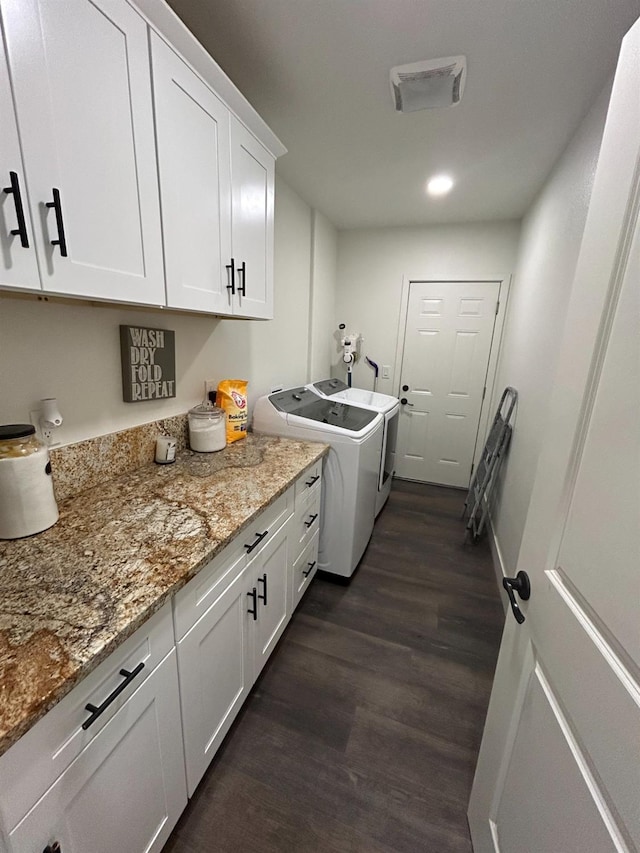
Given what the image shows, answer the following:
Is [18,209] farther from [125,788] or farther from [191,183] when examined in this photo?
[125,788]

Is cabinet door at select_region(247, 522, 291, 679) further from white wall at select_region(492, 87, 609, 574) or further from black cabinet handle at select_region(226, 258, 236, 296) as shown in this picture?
white wall at select_region(492, 87, 609, 574)

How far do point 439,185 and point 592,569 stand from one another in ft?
8.30

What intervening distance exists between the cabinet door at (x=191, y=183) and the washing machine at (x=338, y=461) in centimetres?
82

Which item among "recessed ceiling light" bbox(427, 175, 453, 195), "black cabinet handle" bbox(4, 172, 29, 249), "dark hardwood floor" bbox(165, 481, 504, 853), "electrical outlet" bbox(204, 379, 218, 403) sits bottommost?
"dark hardwood floor" bbox(165, 481, 504, 853)

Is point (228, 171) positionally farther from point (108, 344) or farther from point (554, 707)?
point (554, 707)

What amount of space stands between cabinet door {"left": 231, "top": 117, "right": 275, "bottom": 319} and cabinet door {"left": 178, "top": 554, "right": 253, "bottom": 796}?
1106 mm

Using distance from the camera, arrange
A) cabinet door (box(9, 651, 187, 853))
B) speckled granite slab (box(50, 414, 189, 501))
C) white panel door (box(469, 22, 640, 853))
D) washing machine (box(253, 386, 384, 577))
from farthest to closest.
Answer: washing machine (box(253, 386, 384, 577)) → speckled granite slab (box(50, 414, 189, 501)) → cabinet door (box(9, 651, 187, 853)) → white panel door (box(469, 22, 640, 853))

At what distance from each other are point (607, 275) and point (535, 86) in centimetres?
138

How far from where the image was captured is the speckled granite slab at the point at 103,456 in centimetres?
114

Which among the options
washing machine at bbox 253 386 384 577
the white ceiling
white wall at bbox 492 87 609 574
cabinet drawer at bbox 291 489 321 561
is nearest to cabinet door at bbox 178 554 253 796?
cabinet drawer at bbox 291 489 321 561

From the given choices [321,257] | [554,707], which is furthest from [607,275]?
[321,257]

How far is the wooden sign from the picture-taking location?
133 centimetres

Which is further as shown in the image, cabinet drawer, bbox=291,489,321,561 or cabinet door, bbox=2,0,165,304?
cabinet drawer, bbox=291,489,321,561

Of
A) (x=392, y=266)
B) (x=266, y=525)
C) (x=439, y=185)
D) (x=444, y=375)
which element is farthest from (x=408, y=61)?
(x=444, y=375)
